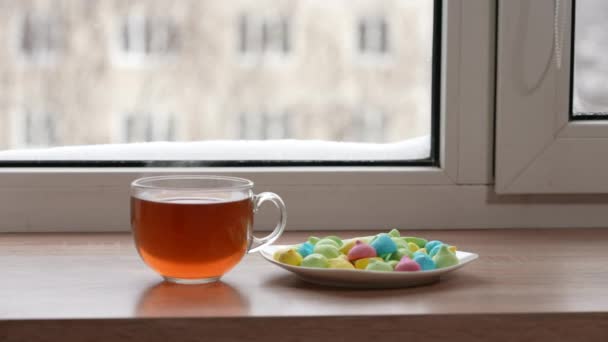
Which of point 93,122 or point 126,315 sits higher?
point 93,122

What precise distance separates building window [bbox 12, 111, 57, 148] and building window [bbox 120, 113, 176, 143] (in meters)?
0.10

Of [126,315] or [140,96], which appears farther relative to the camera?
[140,96]

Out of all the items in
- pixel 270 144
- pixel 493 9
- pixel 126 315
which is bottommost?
pixel 126 315

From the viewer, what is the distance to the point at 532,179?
1.23 metres

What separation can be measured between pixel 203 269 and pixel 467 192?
1.60ft

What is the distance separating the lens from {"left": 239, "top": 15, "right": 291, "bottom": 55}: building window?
1.24 metres

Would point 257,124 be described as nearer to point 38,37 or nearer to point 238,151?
point 238,151

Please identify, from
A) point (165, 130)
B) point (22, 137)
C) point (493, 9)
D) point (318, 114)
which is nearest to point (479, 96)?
point (493, 9)

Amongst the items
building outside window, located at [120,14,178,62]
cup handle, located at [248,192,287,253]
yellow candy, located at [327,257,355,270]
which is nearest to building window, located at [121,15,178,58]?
building outside window, located at [120,14,178,62]

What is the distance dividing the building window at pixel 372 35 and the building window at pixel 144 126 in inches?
10.9

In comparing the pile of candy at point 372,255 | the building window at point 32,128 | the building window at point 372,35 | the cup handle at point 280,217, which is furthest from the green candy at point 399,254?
the building window at point 32,128

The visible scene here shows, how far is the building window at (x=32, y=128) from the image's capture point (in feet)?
4.06

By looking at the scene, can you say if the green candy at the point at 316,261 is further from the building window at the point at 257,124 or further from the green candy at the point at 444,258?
the building window at the point at 257,124

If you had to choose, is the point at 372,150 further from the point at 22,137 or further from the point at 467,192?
the point at 22,137
